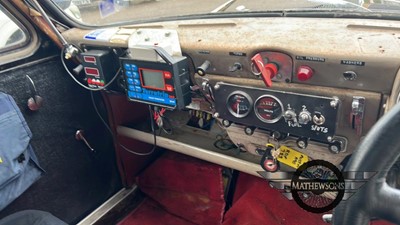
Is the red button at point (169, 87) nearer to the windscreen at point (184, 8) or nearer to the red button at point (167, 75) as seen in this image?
the red button at point (167, 75)

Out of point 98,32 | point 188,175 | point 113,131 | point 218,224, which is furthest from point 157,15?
point 218,224

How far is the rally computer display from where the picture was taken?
1143 mm

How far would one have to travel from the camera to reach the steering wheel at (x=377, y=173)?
479 mm

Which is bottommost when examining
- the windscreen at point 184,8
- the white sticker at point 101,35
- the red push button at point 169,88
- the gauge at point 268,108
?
the gauge at point 268,108

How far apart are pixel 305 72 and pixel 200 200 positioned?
3.59 ft

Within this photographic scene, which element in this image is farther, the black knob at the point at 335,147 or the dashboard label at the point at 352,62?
the black knob at the point at 335,147

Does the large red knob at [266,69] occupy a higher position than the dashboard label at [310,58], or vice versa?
the dashboard label at [310,58]

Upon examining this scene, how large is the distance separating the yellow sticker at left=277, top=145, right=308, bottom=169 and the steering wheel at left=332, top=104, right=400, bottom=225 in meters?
0.64

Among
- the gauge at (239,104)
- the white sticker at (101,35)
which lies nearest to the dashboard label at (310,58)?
the gauge at (239,104)

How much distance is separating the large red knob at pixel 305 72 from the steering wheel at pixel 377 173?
19.1 inches

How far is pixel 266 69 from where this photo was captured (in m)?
1.00

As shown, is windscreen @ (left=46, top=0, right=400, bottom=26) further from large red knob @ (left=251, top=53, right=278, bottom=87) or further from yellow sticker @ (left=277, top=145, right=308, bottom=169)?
yellow sticker @ (left=277, top=145, right=308, bottom=169)

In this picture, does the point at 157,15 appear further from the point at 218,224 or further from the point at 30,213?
the point at 218,224

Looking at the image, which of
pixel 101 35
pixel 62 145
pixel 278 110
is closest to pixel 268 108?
pixel 278 110
